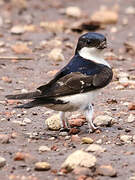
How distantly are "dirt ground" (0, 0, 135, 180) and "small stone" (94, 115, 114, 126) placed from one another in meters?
0.06

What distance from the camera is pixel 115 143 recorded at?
5.11 m

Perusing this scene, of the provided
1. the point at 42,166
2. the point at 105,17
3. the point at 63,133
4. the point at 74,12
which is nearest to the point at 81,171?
the point at 42,166

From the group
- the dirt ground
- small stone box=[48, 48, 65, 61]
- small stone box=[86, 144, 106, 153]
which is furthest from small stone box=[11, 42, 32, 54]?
small stone box=[86, 144, 106, 153]

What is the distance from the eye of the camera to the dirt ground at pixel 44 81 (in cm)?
457

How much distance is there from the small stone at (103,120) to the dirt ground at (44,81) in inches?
2.4

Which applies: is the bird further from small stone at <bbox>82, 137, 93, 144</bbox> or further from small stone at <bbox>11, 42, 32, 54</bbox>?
small stone at <bbox>11, 42, 32, 54</bbox>

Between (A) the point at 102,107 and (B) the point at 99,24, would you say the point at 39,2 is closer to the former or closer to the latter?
(B) the point at 99,24

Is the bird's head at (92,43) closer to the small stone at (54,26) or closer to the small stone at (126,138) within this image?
the small stone at (126,138)

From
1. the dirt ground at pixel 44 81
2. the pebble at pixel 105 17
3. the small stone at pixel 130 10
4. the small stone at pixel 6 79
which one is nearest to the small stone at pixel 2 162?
the dirt ground at pixel 44 81

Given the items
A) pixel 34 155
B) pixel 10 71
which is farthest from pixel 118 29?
pixel 34 155

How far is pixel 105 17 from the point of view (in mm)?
10531

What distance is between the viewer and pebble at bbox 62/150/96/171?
4.32 metres

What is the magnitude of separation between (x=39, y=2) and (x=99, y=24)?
217 cm

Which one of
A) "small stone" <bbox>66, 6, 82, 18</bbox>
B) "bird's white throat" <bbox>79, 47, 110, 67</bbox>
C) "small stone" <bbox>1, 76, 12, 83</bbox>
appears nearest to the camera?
"bird's white throat" <bbox>79, 47, 110, 67</bbox>
